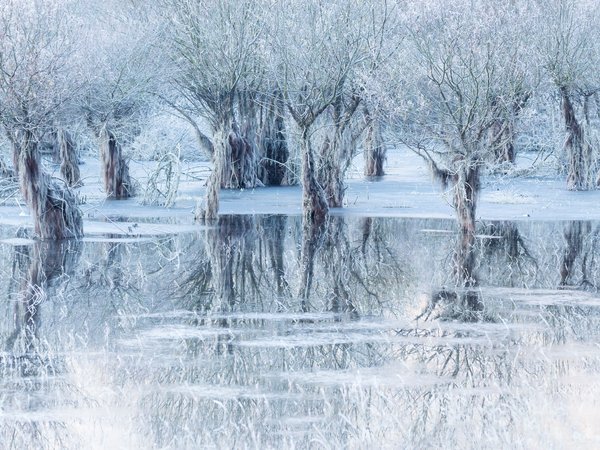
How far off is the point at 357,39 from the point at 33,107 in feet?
29.7

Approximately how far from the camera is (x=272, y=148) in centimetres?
4850

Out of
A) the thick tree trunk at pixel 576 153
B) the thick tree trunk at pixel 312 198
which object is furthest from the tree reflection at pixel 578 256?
the thick tree trunk at pixel 576 153

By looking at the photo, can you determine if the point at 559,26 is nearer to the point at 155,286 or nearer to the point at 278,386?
the point at 155,286

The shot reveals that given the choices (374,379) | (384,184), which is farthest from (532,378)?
(384,184)

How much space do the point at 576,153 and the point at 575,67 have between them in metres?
4.47

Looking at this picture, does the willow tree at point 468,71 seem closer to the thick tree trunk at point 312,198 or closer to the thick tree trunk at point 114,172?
the thick tree trunk at point 312,198

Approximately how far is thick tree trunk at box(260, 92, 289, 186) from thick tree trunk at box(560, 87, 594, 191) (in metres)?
10.7

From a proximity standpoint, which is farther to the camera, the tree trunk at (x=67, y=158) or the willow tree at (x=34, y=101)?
the tree trunk at (x=67, y=158)

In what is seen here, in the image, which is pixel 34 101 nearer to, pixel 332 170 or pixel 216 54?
pixel 216 54

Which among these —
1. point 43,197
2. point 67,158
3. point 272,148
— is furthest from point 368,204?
point 43,197

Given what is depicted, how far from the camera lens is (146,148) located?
5481cm

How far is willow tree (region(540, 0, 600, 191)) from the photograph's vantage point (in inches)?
1673

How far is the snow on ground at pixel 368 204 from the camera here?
35.6 meters

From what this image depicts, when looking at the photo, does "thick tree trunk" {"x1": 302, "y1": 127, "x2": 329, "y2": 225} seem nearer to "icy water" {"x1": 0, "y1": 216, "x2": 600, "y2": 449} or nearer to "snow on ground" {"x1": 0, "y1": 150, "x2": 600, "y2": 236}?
"snow on ground" {"x1": 0, "y1": 150, "x2": 600, "y2": 236}
